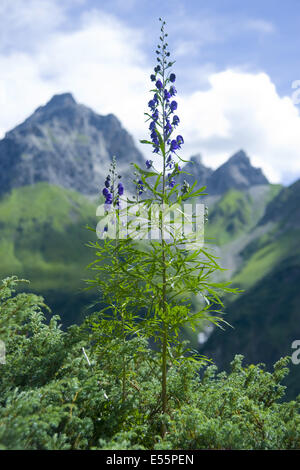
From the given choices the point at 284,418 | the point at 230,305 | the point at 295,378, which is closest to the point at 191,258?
the point at 284,418

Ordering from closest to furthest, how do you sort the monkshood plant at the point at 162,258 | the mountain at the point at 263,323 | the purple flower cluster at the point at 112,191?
the monkshood plant at the point at 162,258 → the purple flower cluster at the point at 112,191 → the mountain at the point at 263,323

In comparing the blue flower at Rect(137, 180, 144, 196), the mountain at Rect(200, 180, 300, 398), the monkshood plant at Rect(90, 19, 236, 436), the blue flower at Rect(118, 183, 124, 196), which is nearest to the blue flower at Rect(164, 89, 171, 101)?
the monkshood plant at Rect(90, 19, 236, 436)

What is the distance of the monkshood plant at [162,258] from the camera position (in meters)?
5.24

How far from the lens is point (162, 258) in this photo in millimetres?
5402

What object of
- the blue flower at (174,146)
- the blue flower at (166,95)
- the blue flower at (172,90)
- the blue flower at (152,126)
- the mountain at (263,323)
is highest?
the blue flower at (172,90)

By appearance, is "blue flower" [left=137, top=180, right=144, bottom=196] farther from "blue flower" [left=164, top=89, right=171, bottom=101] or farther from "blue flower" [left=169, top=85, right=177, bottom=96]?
"blue flower" [left=169, top=85, right=177, bottom=96]

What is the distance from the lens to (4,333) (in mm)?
4020

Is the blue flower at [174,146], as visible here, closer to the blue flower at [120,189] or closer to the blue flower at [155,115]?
the blue flower at [155,115]

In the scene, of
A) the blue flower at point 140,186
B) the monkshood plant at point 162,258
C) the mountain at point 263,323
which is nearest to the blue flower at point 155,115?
the monkshood plant at point 162,258

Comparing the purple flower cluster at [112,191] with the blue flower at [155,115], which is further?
the purple flower cluster at [112,191]

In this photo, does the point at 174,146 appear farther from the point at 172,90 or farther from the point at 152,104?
the point at 172,90

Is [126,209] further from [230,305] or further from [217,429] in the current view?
[230,305]

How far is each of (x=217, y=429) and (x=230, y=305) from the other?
16405cm

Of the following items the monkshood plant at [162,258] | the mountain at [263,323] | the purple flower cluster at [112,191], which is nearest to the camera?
the monkshood plant at [162,258]
